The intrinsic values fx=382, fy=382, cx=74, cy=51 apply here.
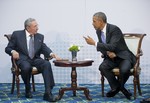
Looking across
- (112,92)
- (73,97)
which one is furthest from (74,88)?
(112,92)

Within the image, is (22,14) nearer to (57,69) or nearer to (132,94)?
(57,69)

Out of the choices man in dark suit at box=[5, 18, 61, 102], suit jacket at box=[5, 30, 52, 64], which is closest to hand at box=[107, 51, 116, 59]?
man in dark suit at box=[5, 18, 61, 102]

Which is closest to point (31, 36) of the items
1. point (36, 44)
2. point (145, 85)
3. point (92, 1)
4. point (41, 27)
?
point (36, 44)

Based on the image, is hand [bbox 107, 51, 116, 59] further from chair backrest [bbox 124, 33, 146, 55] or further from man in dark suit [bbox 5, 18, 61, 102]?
man in dark suit [bbox 5, 18, 61, 102]

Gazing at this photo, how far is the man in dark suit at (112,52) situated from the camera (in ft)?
21.0

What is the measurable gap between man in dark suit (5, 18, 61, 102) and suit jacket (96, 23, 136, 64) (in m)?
0.82

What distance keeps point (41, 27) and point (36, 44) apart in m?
1.27

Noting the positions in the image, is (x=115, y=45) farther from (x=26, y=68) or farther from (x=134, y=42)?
(x=26, y=68)

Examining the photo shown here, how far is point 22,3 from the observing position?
8.00 m

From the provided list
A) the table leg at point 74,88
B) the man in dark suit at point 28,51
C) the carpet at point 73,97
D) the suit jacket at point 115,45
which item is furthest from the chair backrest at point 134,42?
the man in dark suit at point 28,51

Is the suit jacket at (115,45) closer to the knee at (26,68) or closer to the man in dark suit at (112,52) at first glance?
the man in dark suit at (112,52)

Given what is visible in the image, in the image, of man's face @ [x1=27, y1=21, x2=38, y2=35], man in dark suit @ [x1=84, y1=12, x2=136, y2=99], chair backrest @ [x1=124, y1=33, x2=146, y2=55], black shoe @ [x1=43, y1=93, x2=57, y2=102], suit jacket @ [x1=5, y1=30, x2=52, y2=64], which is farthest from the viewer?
chair backrest @ [x1=124, y1=33, x2=146, y2=55]

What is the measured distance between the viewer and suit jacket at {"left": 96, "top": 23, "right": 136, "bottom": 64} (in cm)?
639

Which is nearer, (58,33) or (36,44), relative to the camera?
(36,44)
